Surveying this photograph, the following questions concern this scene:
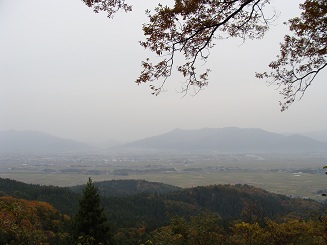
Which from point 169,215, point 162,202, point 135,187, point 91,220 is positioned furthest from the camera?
point 135,187

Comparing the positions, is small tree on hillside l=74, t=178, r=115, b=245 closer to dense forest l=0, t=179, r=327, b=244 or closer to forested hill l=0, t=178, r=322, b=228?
dense forest l=0, t=179, r=327, b=244

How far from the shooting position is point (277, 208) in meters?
80.1

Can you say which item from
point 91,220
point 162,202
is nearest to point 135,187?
point 162,202

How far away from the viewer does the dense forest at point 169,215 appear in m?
12.0

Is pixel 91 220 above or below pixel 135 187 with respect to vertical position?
above

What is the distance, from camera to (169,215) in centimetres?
1739

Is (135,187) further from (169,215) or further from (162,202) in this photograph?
(169,215)

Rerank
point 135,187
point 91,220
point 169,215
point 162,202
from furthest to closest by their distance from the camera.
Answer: point 135,187, point 162,202, point 91,220, point 169,215

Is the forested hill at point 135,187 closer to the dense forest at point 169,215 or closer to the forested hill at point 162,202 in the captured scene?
the dense forest at point 169,215

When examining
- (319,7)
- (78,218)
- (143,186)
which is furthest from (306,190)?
(319,7)

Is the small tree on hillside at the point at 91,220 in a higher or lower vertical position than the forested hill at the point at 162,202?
higher

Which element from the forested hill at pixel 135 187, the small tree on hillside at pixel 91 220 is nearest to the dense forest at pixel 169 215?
the forested hill at pixel 135 187

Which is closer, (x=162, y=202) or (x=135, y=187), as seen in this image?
(x=162, y=202)

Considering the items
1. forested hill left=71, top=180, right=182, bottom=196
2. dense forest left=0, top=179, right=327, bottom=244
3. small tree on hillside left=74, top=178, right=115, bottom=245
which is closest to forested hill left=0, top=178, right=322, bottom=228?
dense forest left=0, top=179, right=327, bottom=244
